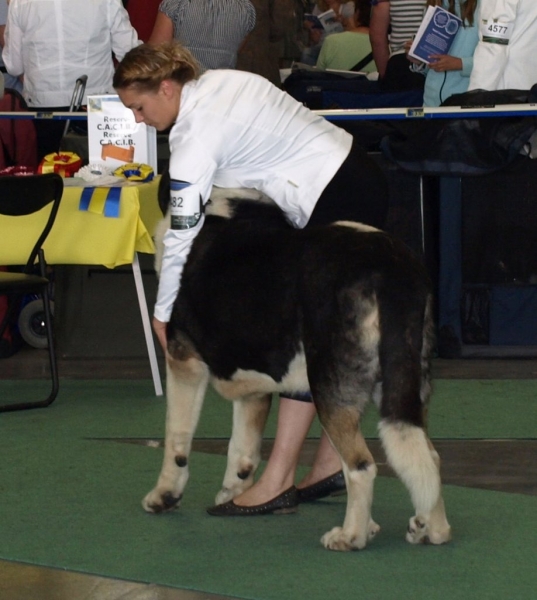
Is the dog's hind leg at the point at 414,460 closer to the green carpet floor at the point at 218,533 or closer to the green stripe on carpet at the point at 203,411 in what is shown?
the green carpet floor at the point at 218,533

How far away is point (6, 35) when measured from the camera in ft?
22.7

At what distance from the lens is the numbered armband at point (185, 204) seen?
338 cm

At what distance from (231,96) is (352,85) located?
405 cm

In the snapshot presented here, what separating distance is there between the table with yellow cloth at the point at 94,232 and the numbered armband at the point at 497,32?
2.01 metres

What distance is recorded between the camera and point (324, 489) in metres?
3.82

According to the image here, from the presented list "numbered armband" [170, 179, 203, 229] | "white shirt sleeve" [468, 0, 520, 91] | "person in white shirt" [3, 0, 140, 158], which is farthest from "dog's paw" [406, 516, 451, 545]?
"person in white shirt" [3, 0, 140, 158]

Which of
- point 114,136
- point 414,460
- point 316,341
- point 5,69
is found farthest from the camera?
point 5,69

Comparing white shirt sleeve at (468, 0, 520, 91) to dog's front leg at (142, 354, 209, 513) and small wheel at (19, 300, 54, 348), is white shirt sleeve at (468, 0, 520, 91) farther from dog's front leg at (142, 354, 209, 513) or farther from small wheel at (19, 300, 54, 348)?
dog's front leg at (142, 354, 209, 513)

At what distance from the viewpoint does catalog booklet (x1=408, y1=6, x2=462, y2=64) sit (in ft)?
20.4

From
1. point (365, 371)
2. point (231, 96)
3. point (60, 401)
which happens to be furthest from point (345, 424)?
point (60, 401)

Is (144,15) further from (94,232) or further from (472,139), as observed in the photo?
(94,232)

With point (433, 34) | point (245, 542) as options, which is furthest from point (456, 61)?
point (245, 542)

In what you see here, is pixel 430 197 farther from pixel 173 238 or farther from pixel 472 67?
pixel 173 238

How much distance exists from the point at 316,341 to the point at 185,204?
1.99 feet
